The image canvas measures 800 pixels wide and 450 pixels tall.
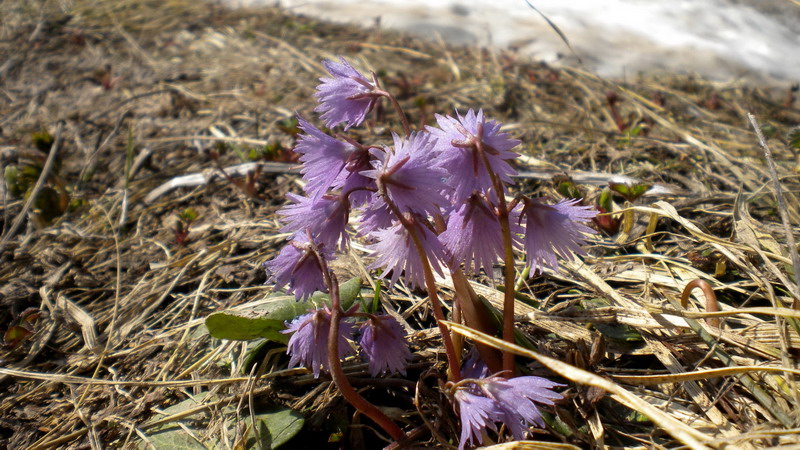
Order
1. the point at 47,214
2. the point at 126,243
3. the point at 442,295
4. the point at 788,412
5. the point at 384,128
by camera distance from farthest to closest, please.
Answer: the point at 384,128, the point at 47,214, the point at 126,243, the point at 442,295, the point at 788,412

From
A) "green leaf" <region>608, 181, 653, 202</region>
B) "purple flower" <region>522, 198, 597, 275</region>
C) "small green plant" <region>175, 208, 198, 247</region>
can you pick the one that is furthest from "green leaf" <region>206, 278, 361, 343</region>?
"green leaf" <region>608, 181, 653, 202</region>

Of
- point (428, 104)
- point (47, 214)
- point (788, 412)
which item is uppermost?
point (788, 412)

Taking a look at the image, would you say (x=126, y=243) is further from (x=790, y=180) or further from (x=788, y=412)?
(x=790, y=180)

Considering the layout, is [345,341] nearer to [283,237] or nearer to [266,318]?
[266,318]

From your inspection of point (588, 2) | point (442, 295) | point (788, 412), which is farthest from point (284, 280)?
point (588, 2)

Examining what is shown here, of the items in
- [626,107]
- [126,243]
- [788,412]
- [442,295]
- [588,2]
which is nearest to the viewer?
[788,412]

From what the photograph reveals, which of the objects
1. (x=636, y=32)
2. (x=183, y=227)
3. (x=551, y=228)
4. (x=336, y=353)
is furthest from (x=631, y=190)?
(x=636, y=32)

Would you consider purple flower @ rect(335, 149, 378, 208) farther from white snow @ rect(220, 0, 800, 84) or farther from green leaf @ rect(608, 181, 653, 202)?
white snow @ rect(220, 0, 800, 84)

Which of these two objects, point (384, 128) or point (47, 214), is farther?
point (384, 128)
